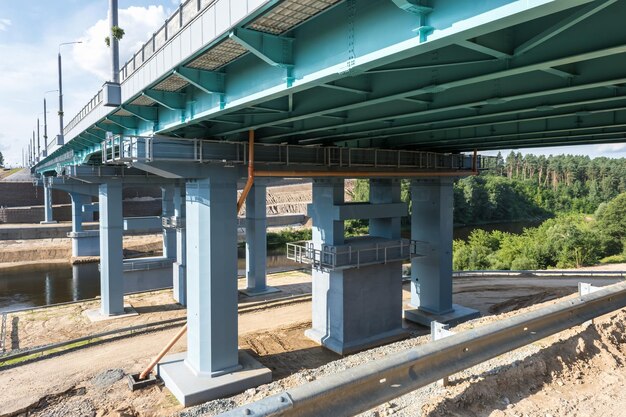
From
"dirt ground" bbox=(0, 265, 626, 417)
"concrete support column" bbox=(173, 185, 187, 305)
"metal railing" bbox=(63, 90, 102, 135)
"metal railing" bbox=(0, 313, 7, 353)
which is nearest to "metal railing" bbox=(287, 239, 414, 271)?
"dirt ground" bbox=(0, 265, 626, 417)

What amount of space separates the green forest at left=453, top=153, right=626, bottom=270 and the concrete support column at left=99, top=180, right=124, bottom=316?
22791 millimetres

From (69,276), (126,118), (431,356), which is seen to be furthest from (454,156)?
(69,276)

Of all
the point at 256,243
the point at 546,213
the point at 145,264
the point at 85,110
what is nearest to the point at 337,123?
the point at 85,110

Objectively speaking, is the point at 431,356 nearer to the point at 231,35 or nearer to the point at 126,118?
the point at 231,35

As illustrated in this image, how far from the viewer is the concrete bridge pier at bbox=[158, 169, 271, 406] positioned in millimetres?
13000

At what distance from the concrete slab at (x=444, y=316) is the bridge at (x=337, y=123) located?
9cm

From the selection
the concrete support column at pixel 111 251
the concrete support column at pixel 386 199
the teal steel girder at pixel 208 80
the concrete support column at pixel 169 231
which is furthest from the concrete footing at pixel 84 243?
the teal steel girder at pixel 208 80

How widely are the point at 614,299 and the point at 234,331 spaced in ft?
32.8

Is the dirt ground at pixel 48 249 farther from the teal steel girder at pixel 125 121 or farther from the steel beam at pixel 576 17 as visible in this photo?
the steel beam at pixel 576 17

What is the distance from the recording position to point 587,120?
12156 mm

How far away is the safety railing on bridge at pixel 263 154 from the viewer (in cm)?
1273

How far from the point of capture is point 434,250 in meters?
19.9

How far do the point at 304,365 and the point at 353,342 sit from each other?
225cm

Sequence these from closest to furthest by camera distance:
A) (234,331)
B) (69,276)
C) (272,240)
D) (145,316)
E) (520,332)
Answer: (520,332) < (234,331) < (145,316) < (69,276) < (272,240)
